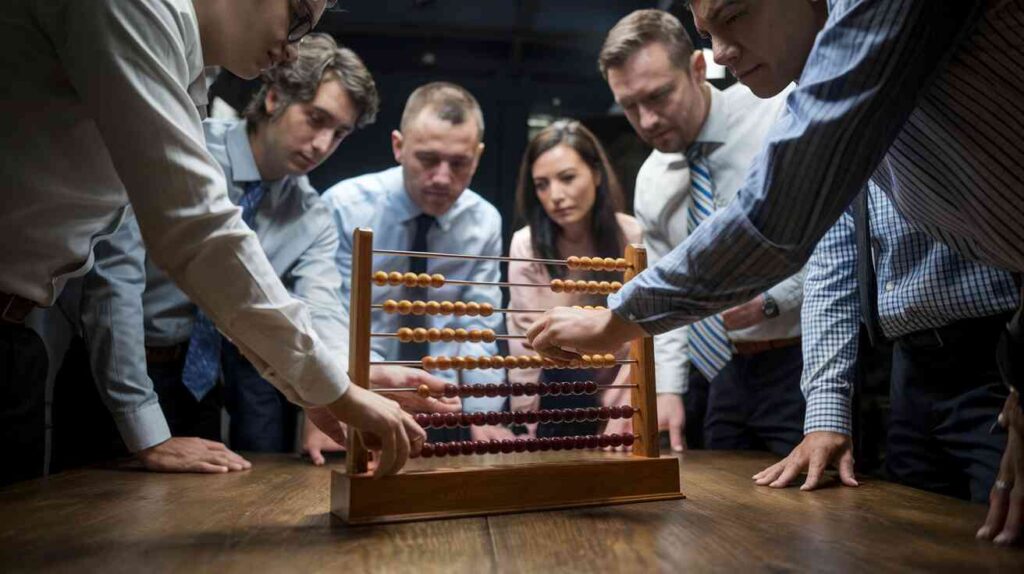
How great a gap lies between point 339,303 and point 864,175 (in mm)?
1893

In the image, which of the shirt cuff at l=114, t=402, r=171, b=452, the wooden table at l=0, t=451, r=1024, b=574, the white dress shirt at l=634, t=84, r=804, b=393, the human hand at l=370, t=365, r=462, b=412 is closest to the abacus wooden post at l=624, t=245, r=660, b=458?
the wooden table at l=0, t=451, r=1024, b=574

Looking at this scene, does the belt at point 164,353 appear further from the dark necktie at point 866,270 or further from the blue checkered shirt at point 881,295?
the dark necktie at point 866,270

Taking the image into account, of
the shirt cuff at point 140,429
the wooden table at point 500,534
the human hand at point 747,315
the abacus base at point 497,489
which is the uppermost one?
the human hand at point 747,315

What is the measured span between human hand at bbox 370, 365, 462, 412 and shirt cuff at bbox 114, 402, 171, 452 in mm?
512

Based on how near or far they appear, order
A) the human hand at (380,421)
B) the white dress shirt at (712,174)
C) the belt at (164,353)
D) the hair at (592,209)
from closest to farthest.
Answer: the human hand at (380,421) → the belt at (164,353) → the white dress shirt at (712,174) → the hair at (592,209)

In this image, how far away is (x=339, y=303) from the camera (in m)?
2.60

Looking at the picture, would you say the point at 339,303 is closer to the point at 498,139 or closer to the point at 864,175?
the point at 498,139

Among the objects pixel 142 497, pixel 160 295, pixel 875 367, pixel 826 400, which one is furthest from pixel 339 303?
pixel 875 367

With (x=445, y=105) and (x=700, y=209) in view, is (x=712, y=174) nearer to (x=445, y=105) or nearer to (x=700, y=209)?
(x=700, y=209)

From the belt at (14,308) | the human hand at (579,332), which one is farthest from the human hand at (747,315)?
the belt at (14,308)

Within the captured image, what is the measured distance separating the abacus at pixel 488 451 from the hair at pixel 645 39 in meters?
1.36

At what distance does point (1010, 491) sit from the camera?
104 cm

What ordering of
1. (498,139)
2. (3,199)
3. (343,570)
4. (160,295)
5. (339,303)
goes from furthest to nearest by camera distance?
(498,139) → (339,303) → (160,295) → (3,199) → (343,570)

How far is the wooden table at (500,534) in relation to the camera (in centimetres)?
93
